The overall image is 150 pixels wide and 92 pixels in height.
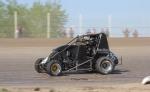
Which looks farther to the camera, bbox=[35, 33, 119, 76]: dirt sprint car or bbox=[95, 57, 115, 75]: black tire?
bbox=[95, 57, 115, 75]: black tire

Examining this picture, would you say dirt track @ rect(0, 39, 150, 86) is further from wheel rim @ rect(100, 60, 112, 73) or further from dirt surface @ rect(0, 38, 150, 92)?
wheel rim @ rect(100, 60, 112, 73)

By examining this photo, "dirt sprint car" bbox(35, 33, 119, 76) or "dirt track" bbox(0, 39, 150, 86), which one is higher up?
"dirt sprint car" bbox(35, 33, 119, 76)

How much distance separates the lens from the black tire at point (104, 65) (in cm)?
2211

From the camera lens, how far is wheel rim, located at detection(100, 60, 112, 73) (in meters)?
22.2

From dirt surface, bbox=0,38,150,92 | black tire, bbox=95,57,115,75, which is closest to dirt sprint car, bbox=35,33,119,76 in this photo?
black tire, bbox=95,57,115,75

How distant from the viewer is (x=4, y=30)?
4509cm

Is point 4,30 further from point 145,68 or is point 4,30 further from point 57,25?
point 145,68

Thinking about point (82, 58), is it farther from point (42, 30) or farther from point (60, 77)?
point (42, 30)

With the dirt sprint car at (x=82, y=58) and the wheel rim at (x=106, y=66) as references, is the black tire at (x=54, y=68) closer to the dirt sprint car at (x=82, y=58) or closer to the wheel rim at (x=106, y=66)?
the dirt sprint car at (x=82, y=58)

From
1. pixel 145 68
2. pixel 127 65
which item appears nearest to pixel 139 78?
pixel 145 68

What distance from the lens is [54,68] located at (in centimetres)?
2167

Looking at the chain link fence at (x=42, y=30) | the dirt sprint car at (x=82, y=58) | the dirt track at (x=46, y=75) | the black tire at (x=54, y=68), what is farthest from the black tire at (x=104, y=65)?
the chain link fence at (x=42, y=30)

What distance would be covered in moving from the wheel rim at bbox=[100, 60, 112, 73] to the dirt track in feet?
0.88

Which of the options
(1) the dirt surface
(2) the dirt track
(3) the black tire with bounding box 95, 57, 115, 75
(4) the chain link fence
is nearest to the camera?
(1) the dirt surface
